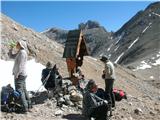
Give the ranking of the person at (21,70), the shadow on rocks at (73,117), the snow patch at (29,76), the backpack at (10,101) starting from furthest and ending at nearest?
1. the snow patch at (29,76)
2. the shadow on rocks at (73,117)
3. the backpack at (10,101)
4. the person at (21,70)

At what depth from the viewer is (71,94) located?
16891 millimetres

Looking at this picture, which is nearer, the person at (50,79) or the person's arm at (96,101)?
the person's arm at (96,101)

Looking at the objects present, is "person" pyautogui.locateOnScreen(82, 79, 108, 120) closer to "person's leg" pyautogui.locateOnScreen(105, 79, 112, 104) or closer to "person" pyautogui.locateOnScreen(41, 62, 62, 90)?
"person's leg" pyautogui.locateOnScreen(105, 79, 112, 104)

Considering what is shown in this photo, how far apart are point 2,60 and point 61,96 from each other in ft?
17.1

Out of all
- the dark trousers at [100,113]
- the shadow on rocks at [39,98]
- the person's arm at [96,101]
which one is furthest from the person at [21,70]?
the dark trousers at [100,113]

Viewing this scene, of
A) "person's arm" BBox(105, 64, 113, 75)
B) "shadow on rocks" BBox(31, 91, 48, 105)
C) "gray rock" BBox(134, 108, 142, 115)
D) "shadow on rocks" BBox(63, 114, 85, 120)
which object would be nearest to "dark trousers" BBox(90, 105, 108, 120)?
"shadow on rocks" BBox(63, 114, 85, 120)

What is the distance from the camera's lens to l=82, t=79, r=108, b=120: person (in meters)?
14.7

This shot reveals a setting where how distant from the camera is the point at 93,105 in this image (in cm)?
1470

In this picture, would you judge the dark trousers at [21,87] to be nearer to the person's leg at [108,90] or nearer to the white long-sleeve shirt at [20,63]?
the white long-sleeve shirt at [20,63]

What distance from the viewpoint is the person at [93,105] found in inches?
580

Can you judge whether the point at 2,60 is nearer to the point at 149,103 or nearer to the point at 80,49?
the point at 80,49

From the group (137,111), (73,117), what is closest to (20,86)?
(73,117)

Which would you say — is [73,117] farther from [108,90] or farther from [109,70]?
[109,70]

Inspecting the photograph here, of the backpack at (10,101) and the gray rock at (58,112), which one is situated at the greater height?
the backpack at (10,101)
